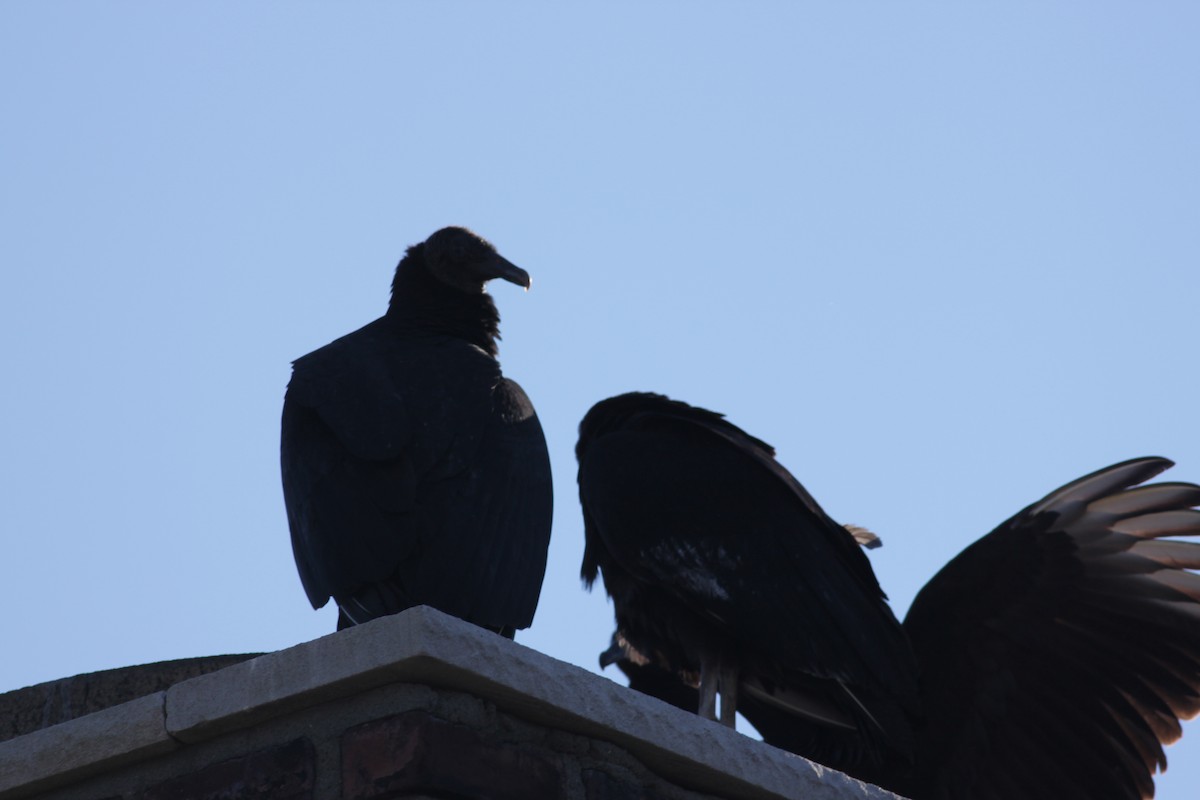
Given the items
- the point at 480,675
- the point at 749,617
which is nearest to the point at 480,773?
the point at 480,675

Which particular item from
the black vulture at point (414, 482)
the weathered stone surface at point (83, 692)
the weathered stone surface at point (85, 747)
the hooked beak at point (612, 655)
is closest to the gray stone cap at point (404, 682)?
the weathered stone surface at point (85, 747)

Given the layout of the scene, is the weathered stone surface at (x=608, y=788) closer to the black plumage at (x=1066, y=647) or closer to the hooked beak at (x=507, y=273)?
the black plumage at (x=1066, y=647)

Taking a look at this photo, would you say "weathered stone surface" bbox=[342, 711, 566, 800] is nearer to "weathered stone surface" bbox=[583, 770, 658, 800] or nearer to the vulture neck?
"weathered stone surface" bbox=[583, 770, 658, 800]

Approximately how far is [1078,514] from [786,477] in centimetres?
66

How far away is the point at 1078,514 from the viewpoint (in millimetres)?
3854

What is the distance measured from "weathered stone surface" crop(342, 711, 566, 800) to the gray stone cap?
0.18 feet

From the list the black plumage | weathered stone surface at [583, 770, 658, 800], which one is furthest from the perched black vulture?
weathered stone surface at [583, 770, 658, 800]

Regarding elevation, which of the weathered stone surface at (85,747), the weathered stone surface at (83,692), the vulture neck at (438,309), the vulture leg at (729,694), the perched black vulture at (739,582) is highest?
the vulture neck at (438,309)

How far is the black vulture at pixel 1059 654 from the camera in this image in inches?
144

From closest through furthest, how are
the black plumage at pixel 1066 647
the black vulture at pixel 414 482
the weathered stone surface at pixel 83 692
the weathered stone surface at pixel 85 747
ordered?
the weathered stone surface at pixel 85 747
the weathered stone surface at pixel 83 692
the black vulture at pixel 414 482
the black plumage at pixel 1066 647

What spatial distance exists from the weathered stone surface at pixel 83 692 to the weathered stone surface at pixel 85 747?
3.04ft

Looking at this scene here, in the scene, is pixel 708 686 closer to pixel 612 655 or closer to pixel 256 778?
pixel 612 655

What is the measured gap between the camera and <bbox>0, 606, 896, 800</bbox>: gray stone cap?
177cm

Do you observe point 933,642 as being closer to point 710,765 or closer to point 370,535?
point 370,535
